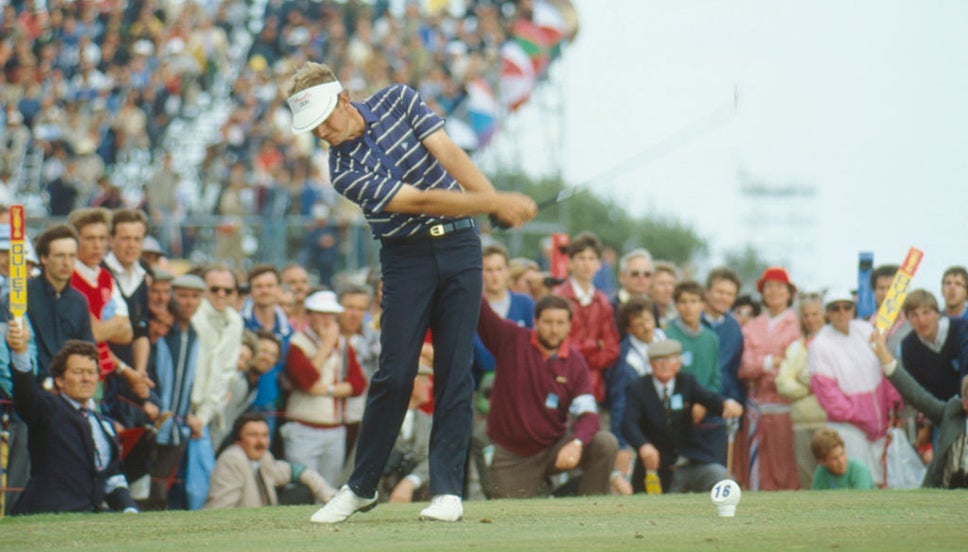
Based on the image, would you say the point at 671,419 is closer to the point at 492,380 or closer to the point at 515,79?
the point at 492,380

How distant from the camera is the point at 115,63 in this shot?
87.1 feet

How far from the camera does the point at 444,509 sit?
26.4 ft

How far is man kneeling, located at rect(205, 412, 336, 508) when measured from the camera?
41.8 feet

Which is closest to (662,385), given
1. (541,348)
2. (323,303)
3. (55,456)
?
(541,348)

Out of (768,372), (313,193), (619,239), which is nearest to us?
(768,372)

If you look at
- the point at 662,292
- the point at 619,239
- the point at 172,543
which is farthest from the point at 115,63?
the point at 619,239

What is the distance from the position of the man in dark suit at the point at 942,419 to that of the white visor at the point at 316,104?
19.5ft

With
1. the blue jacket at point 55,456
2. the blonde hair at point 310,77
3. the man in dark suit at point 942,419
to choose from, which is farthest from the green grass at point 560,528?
the blonde hair at point 310,77

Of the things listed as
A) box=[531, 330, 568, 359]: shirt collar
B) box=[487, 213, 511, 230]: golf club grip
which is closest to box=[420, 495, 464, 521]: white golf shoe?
box=[487, 213, 511, 230]: golf club grip

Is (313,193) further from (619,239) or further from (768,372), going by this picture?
(619,239)

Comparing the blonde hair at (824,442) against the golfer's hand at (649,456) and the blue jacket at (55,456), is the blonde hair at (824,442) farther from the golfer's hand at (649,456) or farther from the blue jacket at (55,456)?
the blue jacket at (55,456)

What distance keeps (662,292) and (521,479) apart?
3.29 metres

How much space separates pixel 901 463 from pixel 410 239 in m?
6.86

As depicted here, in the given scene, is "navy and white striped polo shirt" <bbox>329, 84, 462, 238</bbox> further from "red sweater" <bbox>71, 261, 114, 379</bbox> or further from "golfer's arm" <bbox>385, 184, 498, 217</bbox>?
"red sweater" <bbox>71, 261, 114, 379</bbox>
